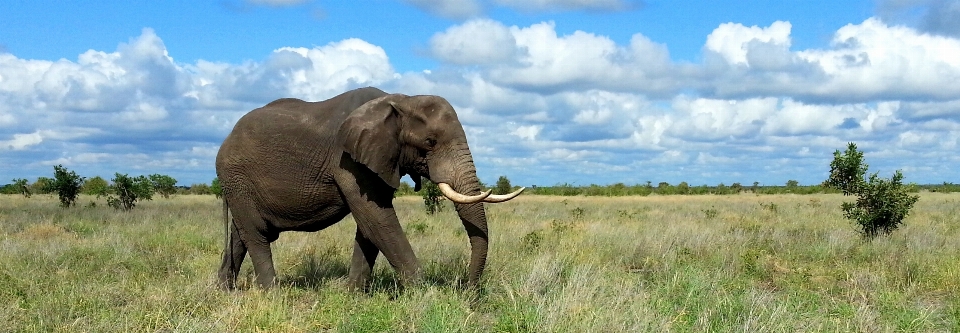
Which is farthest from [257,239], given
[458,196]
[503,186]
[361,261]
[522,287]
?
[503,186]

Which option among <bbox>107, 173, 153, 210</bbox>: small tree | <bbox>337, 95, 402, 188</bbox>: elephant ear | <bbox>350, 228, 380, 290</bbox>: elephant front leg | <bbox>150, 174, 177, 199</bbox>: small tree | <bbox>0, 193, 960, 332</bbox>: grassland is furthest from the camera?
<bbox>150, 174, 177, 199</bbox>: small tree

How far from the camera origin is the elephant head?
6820mm

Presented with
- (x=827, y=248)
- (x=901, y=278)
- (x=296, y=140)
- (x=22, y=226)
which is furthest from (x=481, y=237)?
(x=22, y=226)

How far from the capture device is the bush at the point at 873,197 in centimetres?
1429

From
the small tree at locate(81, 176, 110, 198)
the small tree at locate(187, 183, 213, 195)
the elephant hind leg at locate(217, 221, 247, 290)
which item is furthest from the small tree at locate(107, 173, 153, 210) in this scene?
the small tree at locate(187, 183, 213, 195)

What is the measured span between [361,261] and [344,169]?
1349 mm

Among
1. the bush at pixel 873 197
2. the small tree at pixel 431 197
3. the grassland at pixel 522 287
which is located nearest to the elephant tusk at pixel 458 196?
the grassland at pixel 522 287

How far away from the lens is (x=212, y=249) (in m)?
12.3

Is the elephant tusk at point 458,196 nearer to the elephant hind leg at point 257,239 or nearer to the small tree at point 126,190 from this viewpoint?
the elephant hind leg at point 257,239

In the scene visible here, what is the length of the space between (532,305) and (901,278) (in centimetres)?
504

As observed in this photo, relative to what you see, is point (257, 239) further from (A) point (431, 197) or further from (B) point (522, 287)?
(A) point (431, 197)

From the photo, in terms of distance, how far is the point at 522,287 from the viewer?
7523mm

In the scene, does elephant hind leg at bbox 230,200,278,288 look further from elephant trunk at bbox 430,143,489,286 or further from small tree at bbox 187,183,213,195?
small tree at bbox 187,183,213,195

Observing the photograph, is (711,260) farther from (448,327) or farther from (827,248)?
(448,327)
